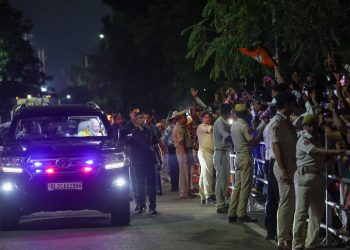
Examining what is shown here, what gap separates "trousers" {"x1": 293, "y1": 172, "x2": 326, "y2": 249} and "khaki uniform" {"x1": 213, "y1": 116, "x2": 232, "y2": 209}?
16.1ft

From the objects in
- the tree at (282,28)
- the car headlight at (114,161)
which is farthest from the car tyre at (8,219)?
the tree at (282,28)

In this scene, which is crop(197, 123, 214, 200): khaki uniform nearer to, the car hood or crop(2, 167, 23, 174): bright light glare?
the car hood

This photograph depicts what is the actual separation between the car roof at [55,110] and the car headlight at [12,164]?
149cm

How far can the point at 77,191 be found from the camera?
13.1 metres

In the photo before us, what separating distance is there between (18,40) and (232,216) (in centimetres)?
5542

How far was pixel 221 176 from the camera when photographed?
49.4ft

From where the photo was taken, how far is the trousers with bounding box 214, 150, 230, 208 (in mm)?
14903

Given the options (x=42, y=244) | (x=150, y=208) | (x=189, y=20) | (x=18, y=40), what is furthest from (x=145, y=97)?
(x=42, y=244)

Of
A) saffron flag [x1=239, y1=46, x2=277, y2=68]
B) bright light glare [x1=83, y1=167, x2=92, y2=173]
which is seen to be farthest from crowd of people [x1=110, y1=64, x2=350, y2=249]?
bright light glare [x1=83, y1=167, x2=92, y2=173]

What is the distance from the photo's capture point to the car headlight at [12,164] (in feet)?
42.8

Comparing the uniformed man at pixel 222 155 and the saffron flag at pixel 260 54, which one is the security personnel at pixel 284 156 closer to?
the saffron flag at pixel 260 54

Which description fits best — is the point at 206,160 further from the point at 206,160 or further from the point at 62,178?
the point at 62,178

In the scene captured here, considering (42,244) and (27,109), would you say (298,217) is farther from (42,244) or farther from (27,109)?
(27,109)

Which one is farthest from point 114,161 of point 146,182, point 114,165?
point 146,182
